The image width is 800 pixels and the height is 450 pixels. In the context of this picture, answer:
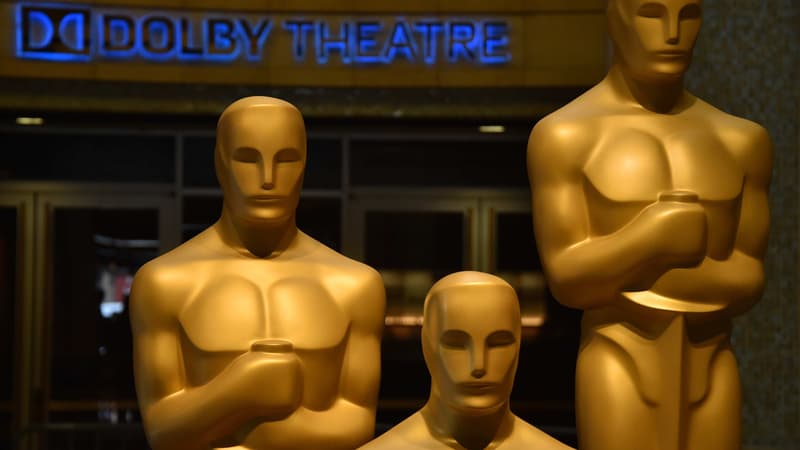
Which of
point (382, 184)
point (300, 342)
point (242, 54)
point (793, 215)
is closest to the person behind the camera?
point (300, 342)

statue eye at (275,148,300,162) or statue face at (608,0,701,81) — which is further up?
statue face at (608,0,701,81)

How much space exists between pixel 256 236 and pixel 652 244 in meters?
1.21

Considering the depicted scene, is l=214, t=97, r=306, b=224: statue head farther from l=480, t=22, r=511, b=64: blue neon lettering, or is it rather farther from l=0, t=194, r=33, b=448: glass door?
l=0, t=194, r=33, b=448: glass door

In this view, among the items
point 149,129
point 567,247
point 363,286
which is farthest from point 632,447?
point 149,129

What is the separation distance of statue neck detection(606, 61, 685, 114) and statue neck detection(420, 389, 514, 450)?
3.96 ft

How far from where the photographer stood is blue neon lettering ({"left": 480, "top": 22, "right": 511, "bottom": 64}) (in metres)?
8.99

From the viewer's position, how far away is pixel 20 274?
9.41 metres

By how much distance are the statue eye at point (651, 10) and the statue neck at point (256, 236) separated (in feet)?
4.17

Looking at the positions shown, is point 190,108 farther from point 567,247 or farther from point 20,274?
point 567,247

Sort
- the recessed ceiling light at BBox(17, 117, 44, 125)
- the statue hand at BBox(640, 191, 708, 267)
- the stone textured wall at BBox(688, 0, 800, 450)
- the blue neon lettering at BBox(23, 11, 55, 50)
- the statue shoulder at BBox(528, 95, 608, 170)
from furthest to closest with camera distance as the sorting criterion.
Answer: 1. the recessed ceiling light at BBox(17, 117, 44, 125)
2. the blue neon lettering at BBox(23, 11, 55, 50)
3. the stone textured wall at BBox(688, 0, 800, 450)
4. the statue shoulder at BBox(528, 95, 608, 170)
5. the statue hand at BBox(640, 191, 708, 267)

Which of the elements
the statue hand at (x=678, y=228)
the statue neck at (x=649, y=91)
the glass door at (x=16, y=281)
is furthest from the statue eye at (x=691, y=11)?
the glass door at (x=16, y=281)

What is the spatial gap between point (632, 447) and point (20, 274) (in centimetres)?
617

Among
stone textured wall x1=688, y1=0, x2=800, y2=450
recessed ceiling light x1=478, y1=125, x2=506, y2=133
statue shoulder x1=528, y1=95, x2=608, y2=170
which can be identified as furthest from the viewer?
recessed ceiling light x1=478, y1=125, x2=506, y2=133

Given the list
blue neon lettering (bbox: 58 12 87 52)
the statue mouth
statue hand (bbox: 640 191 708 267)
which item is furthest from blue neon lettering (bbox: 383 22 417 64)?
the statue mouth
